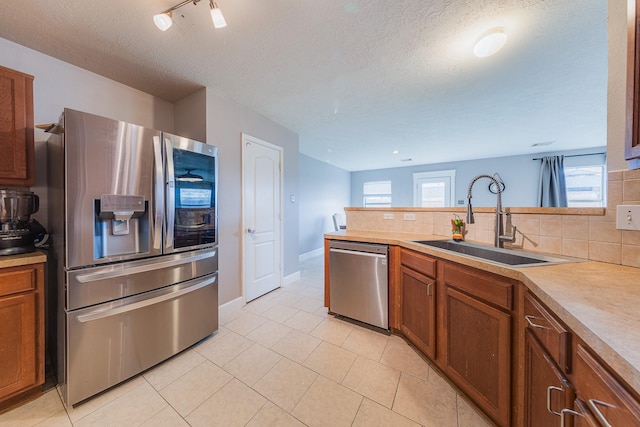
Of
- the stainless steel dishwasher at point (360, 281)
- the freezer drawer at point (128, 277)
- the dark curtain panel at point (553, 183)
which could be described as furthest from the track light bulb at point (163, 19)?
the dark curtain panel at point (553, 183)

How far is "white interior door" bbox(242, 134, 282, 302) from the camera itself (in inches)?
106

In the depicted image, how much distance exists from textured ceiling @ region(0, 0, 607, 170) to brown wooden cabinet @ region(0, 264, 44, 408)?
160cm

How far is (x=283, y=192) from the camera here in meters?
3.28

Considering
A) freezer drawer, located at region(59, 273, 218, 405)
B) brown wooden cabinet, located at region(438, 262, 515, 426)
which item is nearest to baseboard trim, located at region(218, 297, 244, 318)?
freezer drawer, located at region(59, 273, 218, 405)

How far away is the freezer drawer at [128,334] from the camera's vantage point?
1307mm

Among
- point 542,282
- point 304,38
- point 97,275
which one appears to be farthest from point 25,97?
point 542,282

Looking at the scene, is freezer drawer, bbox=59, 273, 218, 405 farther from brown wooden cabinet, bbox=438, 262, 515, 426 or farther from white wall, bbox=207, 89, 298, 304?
brown wooden cabinet, bbox=438, 262, 515, 426

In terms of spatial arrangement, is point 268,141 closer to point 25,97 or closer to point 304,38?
point 304,38

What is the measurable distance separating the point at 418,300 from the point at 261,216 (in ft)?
6.60

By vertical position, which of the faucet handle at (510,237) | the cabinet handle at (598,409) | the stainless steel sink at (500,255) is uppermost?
the faucet handle at (510,237)

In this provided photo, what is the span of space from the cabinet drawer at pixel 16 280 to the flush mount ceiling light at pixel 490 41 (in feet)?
10.6

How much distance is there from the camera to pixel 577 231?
1.32 meters

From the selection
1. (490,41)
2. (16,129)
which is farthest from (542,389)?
(16,129)

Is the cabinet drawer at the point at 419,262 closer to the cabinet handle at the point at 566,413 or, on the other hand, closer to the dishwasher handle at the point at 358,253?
the dishwasher handle at the point at 358,253
